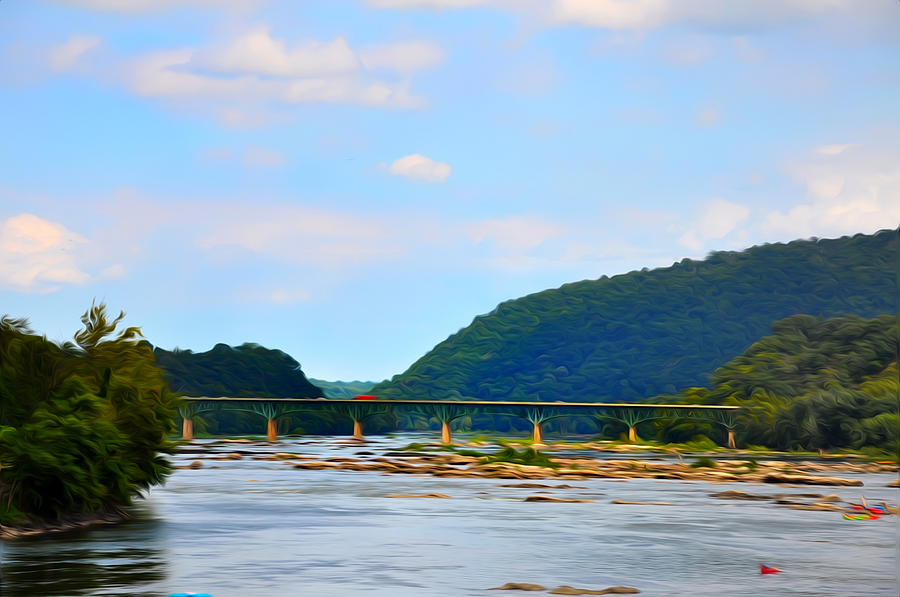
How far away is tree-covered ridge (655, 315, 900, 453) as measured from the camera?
488ft

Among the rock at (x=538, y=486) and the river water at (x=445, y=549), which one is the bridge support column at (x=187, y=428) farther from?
the river water at (x=445, y=549)

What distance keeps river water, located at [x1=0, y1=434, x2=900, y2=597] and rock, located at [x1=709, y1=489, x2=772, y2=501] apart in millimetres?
2218

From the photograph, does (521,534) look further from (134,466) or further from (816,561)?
(134,466)

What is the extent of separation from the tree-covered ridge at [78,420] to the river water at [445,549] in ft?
6.93

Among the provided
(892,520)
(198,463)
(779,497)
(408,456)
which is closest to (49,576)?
(892,520)

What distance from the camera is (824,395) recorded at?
154 m

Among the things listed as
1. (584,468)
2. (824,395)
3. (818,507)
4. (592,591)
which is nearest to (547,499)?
(818,507)

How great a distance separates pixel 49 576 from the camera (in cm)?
3528

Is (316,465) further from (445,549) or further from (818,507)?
(445,549)

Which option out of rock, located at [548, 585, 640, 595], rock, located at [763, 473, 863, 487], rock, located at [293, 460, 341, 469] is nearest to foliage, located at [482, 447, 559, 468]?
rock, located at [293, 460, 341, 469]

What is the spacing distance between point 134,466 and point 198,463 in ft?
206

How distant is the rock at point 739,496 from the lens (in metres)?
75.2

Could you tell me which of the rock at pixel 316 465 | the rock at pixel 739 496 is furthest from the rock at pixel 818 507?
the rock at pixel 316 465

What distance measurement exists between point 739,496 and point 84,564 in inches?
1936
